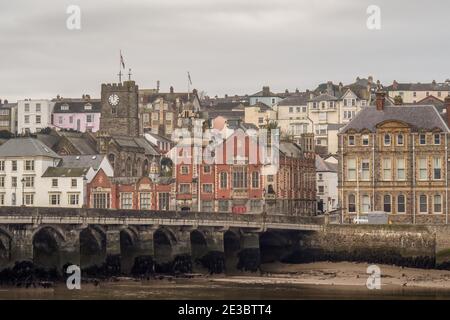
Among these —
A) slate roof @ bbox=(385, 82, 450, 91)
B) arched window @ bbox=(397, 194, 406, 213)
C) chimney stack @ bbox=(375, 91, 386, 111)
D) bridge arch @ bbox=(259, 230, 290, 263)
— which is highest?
slate roof @ bbox=(385, 82, 450, 91)

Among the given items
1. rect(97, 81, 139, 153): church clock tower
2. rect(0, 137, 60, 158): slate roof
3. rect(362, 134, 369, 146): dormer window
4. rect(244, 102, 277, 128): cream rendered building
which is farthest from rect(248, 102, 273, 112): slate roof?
rect(362, 134, 369, 146): dormer window

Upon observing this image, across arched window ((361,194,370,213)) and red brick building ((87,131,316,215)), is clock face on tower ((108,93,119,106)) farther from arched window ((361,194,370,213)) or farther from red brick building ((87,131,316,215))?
arched window ((361,194,370,213))

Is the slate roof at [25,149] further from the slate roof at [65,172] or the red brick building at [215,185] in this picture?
the red brick building at [215,185]

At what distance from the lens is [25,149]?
123938mm

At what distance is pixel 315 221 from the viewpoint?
110 metres

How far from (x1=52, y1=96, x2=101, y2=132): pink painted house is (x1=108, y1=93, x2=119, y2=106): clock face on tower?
84.1 feet

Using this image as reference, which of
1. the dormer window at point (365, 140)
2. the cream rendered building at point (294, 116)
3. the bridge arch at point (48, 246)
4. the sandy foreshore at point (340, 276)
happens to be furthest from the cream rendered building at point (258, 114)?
the bridge arch at point (48, 246)

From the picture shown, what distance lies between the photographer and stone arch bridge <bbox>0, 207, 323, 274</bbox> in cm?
9175

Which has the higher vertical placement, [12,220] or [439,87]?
[439,87]

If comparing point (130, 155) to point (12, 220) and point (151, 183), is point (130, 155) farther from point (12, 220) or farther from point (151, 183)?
point (12, 220)

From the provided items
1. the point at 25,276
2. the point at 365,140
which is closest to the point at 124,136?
the point at 365,140
